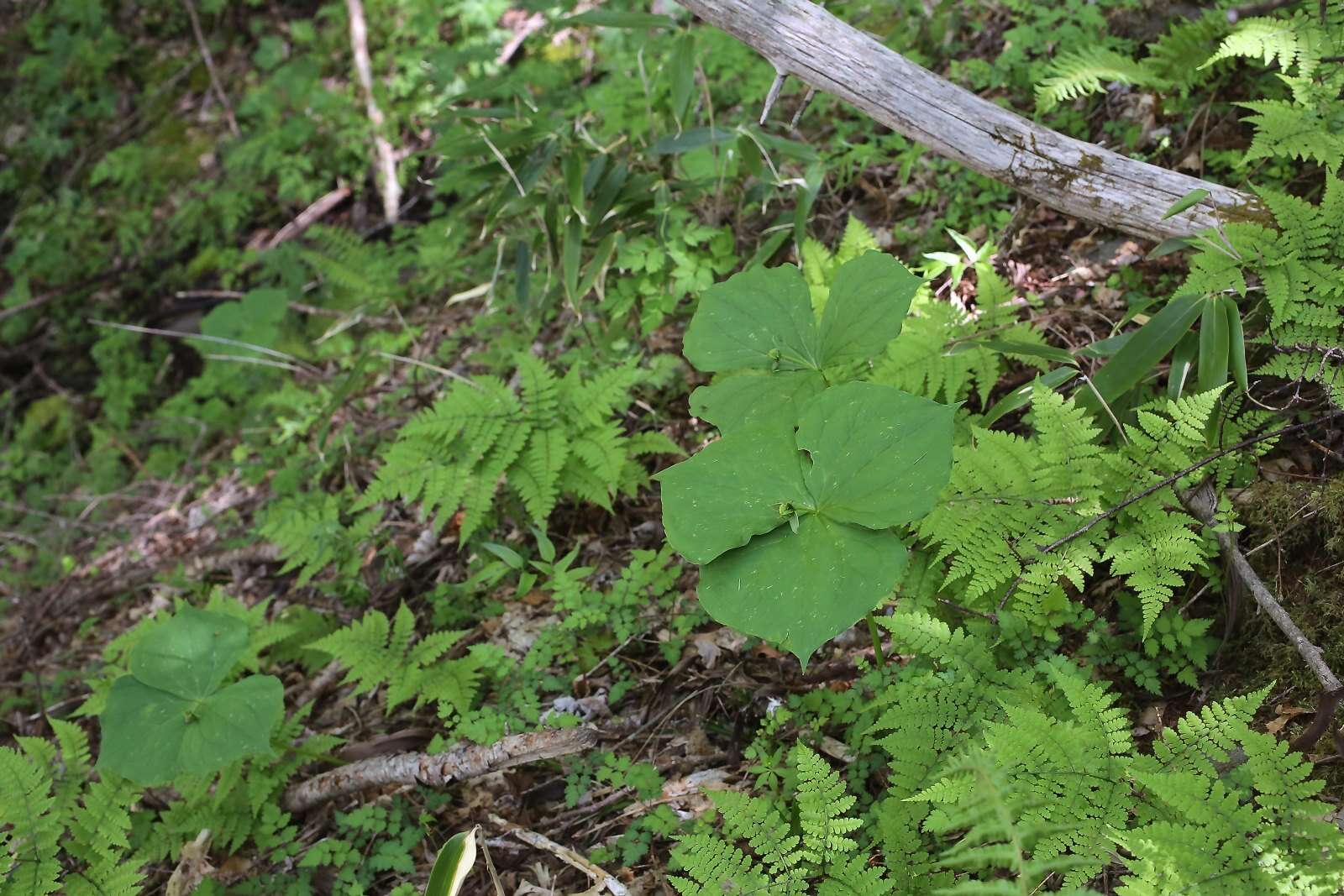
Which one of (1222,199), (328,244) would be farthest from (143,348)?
(1222,199)

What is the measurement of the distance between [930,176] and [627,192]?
142 cm

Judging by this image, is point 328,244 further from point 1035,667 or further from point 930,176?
point 1035,667

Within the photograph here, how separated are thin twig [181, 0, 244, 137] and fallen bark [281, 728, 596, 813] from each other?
6237mm

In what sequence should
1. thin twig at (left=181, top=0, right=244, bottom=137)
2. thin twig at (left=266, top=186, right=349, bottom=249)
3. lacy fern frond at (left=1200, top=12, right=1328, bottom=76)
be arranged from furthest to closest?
thin twig at (left=181, top=0, right=244, bottom=137), thin twig at (left=266, top=186, right=349, bottom=249), lacy fern frond at (left=1200, top=12, right=1328, bottom=76)

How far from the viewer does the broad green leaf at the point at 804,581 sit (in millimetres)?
1941

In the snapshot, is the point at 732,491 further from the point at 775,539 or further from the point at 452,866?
the point at 452,866

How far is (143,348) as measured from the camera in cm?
689

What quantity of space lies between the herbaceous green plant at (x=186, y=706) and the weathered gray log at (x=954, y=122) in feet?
9.40

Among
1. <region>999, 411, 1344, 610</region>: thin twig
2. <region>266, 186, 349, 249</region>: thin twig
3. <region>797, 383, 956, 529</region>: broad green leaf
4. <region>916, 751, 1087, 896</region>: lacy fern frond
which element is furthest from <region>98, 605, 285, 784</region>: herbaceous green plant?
<region>266, 186, 349, 249</region>: thin twig

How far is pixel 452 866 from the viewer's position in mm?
2234

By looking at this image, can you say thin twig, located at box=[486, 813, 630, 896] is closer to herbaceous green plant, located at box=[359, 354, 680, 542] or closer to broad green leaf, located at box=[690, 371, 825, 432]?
herbaceous green plant, located at box=[359, 354, 680, 542]

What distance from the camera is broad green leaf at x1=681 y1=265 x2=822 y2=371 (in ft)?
8.48

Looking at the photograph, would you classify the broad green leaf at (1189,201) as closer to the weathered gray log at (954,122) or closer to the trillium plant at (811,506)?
the weathered gray log at (954,122)

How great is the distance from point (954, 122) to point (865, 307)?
0.97 metres
